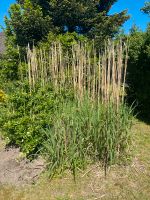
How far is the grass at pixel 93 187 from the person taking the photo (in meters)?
5.23

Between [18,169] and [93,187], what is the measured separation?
4.83 feet

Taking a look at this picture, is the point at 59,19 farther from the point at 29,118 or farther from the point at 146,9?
the point at 29,118

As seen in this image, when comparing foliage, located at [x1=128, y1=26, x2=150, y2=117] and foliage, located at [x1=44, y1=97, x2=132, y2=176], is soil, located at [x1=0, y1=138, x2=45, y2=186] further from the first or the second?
foliage, located at [x1=128, y1=26, x2=150, y2=117]

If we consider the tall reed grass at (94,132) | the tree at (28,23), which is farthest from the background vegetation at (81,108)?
the tree at (28,23)

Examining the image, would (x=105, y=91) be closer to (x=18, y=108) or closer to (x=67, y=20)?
(x=18, y=108)

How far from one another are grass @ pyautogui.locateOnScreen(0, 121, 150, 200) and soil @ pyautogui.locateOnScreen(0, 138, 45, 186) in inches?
6.6

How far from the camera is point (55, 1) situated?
13.7 metres

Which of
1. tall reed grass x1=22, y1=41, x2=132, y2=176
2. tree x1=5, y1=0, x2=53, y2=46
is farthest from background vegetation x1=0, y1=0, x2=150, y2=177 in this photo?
tree x1=5, y1=0, x2=53, y2=46

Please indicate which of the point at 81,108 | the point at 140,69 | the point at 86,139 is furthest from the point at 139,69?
the point at 86,139

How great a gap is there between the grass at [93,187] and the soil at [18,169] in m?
0.17

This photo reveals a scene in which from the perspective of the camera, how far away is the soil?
5.70 m

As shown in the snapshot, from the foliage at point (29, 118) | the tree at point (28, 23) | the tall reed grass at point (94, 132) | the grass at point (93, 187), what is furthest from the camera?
the tree at point (28, 23)

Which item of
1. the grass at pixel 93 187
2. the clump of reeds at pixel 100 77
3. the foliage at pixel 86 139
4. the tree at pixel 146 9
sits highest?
the tree at pixel 146 9

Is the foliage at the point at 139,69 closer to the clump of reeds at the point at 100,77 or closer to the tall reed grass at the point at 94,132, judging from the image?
the clump of reeds at the point at 100,77
